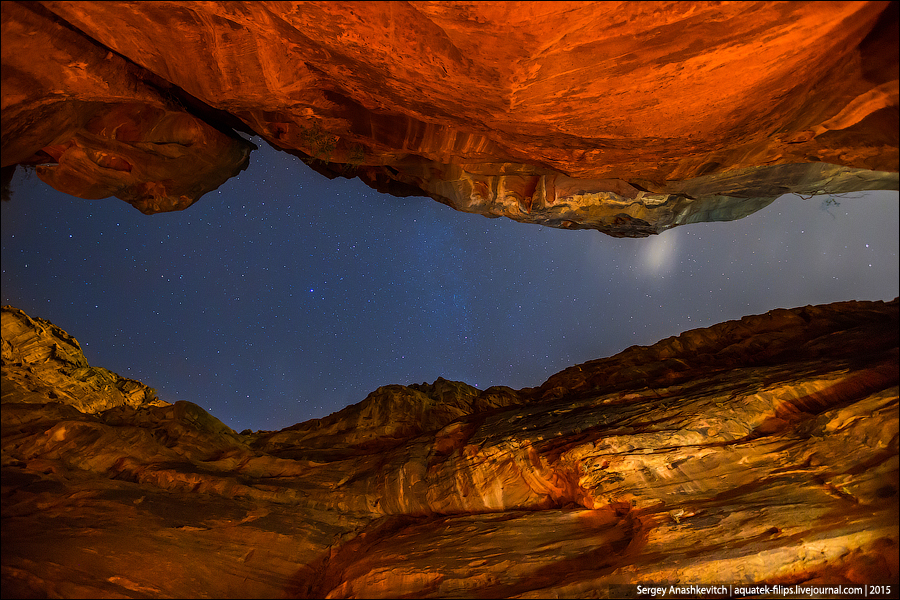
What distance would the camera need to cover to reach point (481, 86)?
18.1 ft

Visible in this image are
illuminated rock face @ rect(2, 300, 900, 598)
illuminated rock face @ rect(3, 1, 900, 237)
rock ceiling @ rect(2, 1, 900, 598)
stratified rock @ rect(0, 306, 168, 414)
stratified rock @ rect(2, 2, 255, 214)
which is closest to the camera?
illuminated rock face @ rect(3, 1, 900, 237)

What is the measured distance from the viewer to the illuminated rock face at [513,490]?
17.0 feet

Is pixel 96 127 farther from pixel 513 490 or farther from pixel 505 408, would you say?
pixel 513 490

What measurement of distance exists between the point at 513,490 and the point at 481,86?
604 centimetres

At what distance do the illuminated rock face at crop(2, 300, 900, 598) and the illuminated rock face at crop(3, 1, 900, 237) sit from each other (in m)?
3.32

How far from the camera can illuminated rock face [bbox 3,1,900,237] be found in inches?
175

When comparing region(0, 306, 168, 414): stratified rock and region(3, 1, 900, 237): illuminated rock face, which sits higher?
region(3, 1, 900, 237): illuminated rock face

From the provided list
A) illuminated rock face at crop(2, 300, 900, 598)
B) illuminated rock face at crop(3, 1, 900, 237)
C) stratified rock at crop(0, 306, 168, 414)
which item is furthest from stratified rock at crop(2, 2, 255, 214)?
illuminated rock face at crop(2, 300, 900, 598)

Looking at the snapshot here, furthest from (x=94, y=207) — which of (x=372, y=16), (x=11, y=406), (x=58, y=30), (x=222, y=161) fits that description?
(x=372, y=16)

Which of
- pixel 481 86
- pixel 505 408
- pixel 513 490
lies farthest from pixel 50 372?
pixel 481 86

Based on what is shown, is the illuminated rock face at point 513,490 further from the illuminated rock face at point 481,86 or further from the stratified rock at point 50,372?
the illuminated rock face at point 481,86

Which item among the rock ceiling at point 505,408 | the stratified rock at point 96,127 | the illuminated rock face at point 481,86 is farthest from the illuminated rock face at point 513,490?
the stratified rock at point 96,127

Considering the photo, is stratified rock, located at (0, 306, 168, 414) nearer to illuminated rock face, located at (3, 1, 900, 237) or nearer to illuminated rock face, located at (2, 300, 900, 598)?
illuminated rock face, located at (2, 300, 900, 598)

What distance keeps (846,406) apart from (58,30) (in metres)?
11.8
